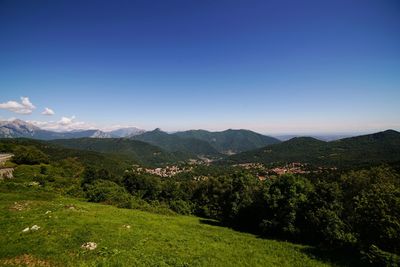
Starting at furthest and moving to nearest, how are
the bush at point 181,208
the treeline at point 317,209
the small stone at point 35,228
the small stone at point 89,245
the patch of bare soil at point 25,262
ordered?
the bush at point 181,208
the treeline at point 317,209
the small stone at point 35,228
the small stone at point 89,245
the patch of bare soil at point 25,262

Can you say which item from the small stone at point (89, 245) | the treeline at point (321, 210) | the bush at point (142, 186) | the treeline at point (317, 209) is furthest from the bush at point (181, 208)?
the small stone at point (89, 245)

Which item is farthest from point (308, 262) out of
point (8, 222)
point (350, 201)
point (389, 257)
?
point (8, 222)

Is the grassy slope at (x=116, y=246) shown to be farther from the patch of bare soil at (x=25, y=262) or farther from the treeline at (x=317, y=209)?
the treeline at (x=317, y=209)

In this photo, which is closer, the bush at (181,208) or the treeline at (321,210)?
the treeline at (321,210)

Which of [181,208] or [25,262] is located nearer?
[25,262]

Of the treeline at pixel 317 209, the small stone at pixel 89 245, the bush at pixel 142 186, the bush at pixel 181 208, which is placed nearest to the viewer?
the small stone at pixel 89 245

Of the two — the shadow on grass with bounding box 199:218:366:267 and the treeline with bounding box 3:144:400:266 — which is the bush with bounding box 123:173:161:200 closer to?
the treeline with bounding box 3:144:400:266

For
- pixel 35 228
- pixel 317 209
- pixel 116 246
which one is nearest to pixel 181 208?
pixel 317 209

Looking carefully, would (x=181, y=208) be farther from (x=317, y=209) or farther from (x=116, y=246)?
(x=116, y=246)

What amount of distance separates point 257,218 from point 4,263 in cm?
3656

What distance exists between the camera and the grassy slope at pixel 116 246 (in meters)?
16.1

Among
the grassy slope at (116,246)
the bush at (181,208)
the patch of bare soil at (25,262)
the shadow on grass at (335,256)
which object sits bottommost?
the bush at (181,208)

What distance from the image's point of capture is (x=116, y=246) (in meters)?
18.6

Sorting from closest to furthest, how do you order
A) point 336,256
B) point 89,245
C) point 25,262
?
1. point 25,262
2. point 89,245
3. point 336,256
